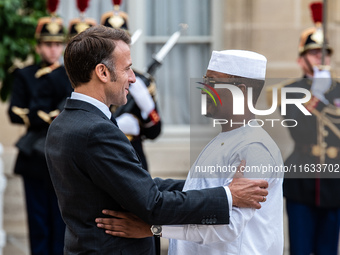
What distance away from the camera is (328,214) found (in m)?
4.83

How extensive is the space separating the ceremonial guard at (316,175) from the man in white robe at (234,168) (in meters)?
2.15

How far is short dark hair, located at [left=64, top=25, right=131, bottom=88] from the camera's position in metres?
2.46

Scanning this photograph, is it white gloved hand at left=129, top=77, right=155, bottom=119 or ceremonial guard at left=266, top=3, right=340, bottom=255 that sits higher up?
white gloved hand at left=129, top=77, right=155, bottom=119

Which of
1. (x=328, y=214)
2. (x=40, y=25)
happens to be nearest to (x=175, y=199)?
(x=328, y=214)

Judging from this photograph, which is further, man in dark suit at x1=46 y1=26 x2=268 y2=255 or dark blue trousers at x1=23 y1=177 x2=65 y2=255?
dark blue trousers at x1=23 y1=177 x2=65 y2=255

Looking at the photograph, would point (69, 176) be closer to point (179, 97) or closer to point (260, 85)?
point (260, 85)

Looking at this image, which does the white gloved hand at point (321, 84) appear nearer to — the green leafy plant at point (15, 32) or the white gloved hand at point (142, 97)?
the white gloved hand at point (142, 97)

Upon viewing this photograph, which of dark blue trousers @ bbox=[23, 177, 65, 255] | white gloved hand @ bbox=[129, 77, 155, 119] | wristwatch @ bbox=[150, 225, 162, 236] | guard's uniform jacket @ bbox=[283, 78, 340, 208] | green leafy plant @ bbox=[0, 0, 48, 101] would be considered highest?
green leafy plant @ bbox=[0, 0, 48, 101]

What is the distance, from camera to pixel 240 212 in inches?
97.3

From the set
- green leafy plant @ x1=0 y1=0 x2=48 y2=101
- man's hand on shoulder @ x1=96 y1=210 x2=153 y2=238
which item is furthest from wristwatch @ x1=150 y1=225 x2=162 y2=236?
green leafy plant @ x1=0 y1=0 x2=48 y2=101

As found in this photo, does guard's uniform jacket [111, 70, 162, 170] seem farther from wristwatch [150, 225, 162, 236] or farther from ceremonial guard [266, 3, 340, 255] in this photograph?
wristwatch [150, 225, 162, 236]

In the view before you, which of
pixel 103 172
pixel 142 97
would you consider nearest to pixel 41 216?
pixel 142 97

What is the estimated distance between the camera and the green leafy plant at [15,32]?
18.6ft

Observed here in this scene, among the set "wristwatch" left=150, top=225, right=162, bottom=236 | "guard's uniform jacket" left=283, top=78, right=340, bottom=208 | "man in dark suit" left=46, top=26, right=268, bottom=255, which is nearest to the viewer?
"man in dark suit" left=46, top=26, right=268, bottom=255
